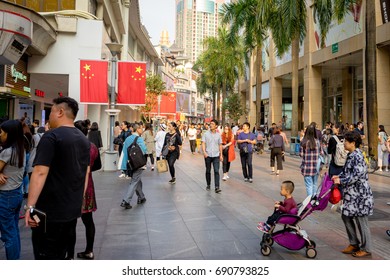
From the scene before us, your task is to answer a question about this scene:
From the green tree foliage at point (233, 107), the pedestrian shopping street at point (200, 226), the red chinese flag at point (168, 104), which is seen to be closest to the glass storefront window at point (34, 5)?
the pedestrian shopping street at point (200, 226)

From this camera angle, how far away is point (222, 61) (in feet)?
134

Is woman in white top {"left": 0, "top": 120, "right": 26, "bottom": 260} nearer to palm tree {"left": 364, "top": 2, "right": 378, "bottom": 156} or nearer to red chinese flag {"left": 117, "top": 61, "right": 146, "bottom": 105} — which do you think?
red chinese flag {"left": 117, "top": 61, "right": 146, "bottom": 105}

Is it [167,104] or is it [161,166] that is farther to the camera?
[167,104]

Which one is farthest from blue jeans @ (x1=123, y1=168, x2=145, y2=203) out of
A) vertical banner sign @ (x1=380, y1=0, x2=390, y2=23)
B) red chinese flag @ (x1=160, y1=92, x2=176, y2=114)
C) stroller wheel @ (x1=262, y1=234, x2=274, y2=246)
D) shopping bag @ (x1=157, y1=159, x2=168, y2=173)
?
red chinese flag @ (x1=160, y1=92, x2=176, y2=114)

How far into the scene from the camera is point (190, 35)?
190500mm

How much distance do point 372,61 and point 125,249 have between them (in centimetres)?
1364

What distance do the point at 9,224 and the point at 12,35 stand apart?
35.8 ft

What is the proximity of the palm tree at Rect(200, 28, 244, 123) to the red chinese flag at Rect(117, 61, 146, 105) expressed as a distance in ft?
79.5

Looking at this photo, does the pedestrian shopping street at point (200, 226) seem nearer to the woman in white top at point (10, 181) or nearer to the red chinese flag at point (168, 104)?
the woman in white top at point (10, 181)

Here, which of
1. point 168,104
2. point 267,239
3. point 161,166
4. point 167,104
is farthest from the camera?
point 168,104

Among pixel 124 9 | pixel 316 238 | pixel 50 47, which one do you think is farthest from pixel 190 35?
pixel 316 238

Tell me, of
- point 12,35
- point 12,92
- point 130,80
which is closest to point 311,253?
point 130,80

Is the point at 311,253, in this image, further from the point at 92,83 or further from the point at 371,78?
the point at 92,83
